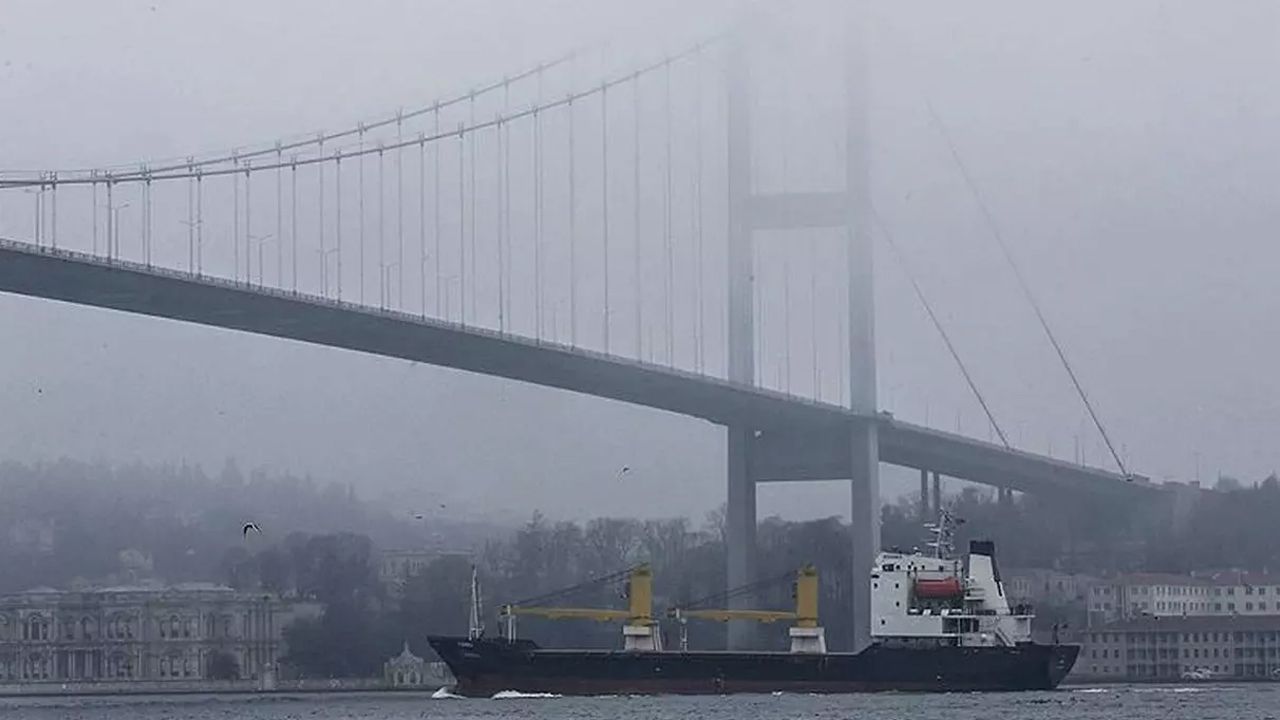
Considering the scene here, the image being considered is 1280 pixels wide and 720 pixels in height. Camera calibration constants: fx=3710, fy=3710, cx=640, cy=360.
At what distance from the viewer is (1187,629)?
66.4 m

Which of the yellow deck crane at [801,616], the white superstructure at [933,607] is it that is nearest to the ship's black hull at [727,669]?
the white superstructure at [933,607]

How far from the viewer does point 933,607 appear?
52.8 m

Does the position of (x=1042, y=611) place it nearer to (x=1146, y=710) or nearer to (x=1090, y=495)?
(x=1090, y=495)

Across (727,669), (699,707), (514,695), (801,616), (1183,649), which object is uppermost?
(801,616)

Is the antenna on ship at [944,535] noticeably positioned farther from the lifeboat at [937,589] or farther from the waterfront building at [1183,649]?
the waterfront building at [1183,649]

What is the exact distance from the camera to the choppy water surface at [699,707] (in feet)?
143

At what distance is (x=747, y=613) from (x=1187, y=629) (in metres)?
14.9

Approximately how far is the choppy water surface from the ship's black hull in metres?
0.67

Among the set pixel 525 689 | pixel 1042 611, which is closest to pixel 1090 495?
pixel 1042 611

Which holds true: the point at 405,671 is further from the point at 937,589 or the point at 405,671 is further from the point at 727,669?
the point at 937,589

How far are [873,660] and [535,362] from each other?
647 cm

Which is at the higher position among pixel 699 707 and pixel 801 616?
pixel 801 616

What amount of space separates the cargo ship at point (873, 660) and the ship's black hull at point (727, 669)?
1 cm

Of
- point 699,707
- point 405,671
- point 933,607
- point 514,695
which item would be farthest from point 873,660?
point 405,671
